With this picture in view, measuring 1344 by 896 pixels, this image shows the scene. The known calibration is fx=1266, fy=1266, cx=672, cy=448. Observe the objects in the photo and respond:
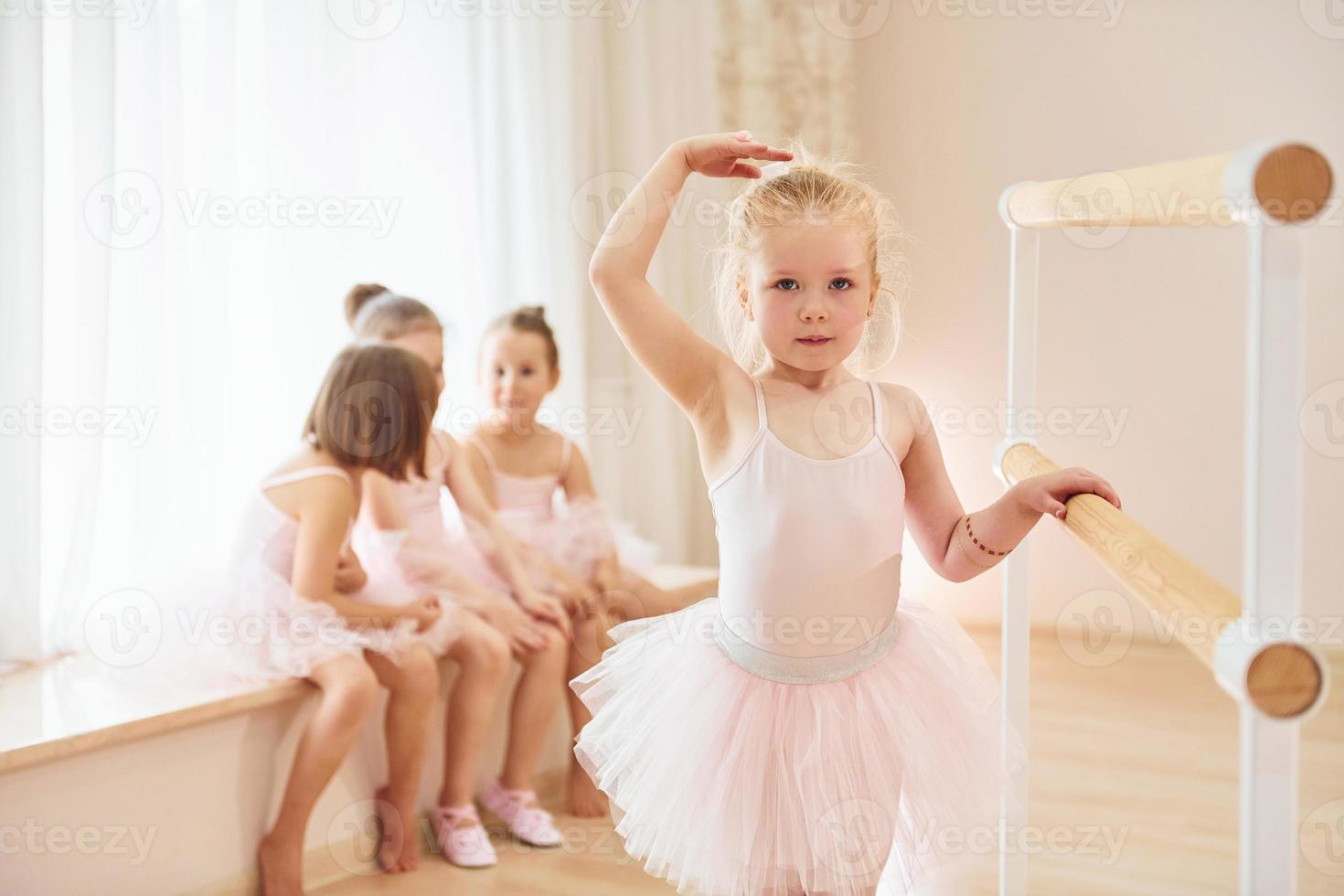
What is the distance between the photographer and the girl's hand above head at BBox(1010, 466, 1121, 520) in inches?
42.5

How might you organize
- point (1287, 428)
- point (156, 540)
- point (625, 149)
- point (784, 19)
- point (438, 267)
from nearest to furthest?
point (1287, 428)
point (156, 540)
point (438, 267)
point (625, 149)
point (784, 19)

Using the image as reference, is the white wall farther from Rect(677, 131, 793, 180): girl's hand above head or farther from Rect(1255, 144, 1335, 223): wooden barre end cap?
Rect(1255, 144, 1335, 223): wooden barre end cap

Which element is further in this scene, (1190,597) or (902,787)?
(902,787)

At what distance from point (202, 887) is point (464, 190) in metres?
1.53

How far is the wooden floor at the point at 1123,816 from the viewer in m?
1.98

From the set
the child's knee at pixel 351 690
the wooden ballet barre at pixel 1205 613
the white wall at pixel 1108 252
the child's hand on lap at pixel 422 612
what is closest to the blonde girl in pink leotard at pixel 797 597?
the wooden ballet barre at pixel 1205 613

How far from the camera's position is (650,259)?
1.12 metres

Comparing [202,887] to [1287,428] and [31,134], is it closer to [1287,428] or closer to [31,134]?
[31,134]

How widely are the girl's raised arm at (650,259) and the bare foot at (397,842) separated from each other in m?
1.21

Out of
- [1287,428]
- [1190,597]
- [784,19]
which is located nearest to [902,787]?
[1190,597]

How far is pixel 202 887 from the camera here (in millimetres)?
1888

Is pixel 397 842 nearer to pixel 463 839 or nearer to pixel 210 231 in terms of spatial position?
pixel 463 839

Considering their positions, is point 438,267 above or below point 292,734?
above

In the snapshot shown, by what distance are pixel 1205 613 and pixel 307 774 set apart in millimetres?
1526
